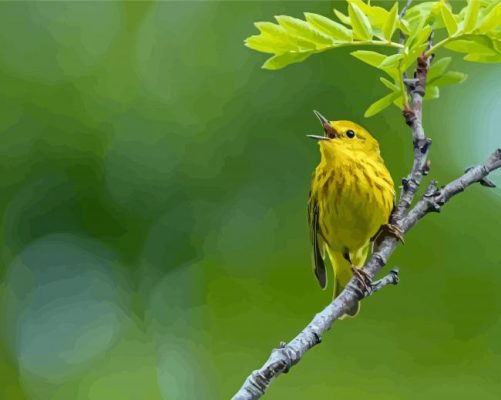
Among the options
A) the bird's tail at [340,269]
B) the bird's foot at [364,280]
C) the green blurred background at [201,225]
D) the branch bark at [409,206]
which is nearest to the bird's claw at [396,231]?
the branch bark at [409,206]

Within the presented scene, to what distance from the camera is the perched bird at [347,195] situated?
377 cm

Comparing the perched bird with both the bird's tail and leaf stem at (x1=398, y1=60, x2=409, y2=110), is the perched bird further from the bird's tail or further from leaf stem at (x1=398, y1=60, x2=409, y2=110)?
leaf stem at (x1=398, y1=60, x2=409, y2=110)

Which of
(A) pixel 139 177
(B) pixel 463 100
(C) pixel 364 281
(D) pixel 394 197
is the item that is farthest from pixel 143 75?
(C) pixel 364 281

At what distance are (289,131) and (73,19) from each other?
429cm

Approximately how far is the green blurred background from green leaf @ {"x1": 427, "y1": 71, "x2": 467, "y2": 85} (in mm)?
3458

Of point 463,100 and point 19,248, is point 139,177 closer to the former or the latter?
point 19,248

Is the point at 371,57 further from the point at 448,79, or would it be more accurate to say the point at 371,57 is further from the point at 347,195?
the point at 347,195

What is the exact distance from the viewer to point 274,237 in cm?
793

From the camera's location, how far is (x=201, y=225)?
365 inches

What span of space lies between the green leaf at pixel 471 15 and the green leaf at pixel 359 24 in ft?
0.91

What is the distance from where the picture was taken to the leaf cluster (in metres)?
2.56

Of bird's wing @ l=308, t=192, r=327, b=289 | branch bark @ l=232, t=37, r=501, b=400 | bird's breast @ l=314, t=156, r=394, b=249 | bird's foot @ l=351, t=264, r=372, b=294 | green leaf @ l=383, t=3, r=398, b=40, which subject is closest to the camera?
branch bark @ l=232, t=37, r=501, b=400

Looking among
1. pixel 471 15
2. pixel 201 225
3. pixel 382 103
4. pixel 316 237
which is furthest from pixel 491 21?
pixel 201 225

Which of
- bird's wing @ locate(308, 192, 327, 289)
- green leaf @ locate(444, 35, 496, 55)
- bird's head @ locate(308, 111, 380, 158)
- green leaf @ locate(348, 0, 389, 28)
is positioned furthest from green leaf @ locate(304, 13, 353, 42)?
bird's wing @ locate(308, 192, 327, 289)
